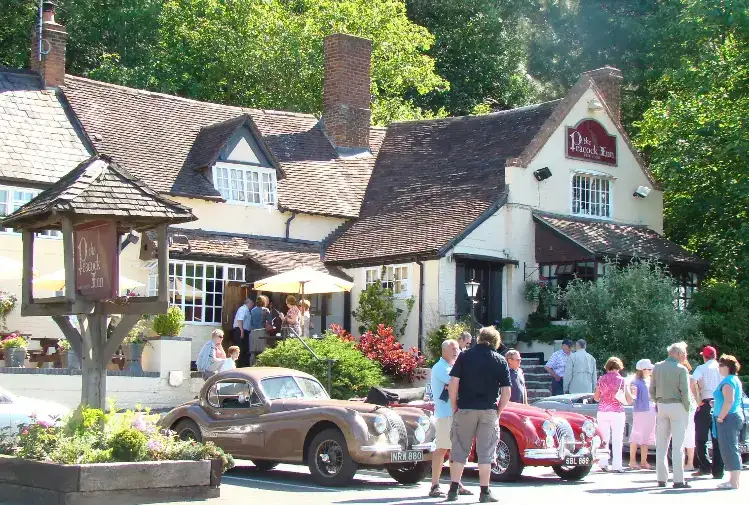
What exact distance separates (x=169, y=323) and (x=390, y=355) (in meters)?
4.76

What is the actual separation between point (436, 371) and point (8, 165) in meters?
14.7

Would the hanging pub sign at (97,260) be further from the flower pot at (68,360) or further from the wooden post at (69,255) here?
the flower pot at (68,360)

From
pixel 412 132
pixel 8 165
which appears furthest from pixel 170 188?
pixel 412 132

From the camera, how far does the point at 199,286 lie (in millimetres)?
28141

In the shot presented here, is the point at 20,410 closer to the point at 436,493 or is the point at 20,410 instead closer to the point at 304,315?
the point at 436,493

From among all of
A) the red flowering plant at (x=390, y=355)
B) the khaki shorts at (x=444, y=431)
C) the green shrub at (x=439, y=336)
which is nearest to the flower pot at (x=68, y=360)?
the red flowering plant at (x=390, y=355)

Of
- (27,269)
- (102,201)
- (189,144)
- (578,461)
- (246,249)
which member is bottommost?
(578,461)

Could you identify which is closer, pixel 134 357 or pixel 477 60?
pixel 134 357

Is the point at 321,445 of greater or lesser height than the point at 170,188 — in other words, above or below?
below

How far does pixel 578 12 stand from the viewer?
165 feet

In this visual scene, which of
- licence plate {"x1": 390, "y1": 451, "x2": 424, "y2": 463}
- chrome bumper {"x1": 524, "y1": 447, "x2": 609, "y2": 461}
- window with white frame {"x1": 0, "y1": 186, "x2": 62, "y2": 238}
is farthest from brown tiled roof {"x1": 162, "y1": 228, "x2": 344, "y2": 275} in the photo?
licence plate {"x1": 390, "y1": 451, "x2": 424, "y2": 463}

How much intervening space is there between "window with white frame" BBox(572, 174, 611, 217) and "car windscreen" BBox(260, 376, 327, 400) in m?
15.4

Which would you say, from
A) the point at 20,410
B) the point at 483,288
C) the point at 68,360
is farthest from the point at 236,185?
the point at 20,410

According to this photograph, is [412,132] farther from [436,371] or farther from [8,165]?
[436,371]
